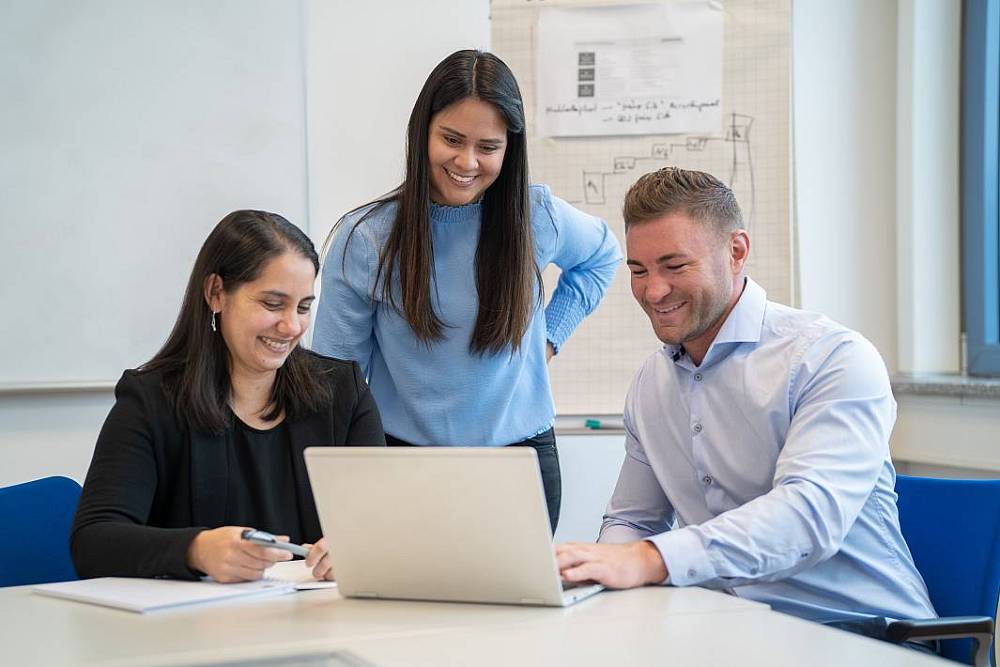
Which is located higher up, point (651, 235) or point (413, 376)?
point (651, 235)

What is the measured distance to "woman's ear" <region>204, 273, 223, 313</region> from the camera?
189cm

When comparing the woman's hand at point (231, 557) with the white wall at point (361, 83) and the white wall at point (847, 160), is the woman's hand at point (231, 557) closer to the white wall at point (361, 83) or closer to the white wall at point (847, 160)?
the white wall at point (361, 83)

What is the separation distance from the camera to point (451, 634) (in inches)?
46.5

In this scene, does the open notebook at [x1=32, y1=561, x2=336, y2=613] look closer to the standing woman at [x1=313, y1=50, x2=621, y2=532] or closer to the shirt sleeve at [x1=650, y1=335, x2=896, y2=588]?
the shirt sleeve at [x1=650, y1=335, x2=896, y2=588]

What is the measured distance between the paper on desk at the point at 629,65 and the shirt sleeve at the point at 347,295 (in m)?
1.33

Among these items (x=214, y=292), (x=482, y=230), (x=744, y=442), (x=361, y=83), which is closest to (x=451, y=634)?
(x=744, y=442)

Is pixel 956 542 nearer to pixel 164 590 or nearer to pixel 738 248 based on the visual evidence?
pixel 738 248

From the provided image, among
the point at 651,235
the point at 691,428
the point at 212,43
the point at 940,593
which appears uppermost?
the point at 212,43

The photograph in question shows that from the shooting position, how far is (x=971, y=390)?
2.98 m

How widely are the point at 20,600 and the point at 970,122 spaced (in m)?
2.97

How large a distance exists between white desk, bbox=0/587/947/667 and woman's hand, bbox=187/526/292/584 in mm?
82

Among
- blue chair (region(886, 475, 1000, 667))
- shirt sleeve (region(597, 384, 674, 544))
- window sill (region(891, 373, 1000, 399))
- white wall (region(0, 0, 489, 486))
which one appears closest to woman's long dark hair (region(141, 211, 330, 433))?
shirt sleeve (region(597, 384, 674, 544))

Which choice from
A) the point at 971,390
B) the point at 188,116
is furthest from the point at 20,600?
the point at 971,390

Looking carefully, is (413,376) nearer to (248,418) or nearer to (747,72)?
(248,418)
